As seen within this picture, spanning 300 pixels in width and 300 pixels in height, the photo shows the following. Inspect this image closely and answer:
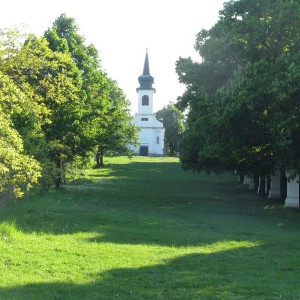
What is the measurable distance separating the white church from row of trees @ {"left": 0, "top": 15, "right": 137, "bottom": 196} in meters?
60.9

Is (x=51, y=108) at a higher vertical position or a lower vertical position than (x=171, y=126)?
lower

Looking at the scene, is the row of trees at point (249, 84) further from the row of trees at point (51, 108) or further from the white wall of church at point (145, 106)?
the white wall of church at point (145, 106)

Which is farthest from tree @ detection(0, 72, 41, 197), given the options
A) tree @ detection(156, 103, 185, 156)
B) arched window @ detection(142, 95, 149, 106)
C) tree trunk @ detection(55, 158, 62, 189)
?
tree @ detection(156, 103, 185, 156)

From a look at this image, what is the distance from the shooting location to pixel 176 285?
960cm

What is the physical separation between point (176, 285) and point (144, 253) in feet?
10.9

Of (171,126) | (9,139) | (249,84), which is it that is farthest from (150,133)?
(9,139)

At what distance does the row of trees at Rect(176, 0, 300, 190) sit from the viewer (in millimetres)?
22125

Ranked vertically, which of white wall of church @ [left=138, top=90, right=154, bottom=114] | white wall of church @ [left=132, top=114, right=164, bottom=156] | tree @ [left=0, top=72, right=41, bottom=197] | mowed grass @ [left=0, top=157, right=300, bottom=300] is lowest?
mowed grass @ [left=0, top=157, right=300, bottom=300]

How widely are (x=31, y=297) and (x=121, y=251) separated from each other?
470 cm

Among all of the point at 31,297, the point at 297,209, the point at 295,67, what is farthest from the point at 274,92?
the point at 31,297

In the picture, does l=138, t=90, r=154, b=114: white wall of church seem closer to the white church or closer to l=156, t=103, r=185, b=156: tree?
the white church

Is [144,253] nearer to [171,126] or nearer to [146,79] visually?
[146,79]

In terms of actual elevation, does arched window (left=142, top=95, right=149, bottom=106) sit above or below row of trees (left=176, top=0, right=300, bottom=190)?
above

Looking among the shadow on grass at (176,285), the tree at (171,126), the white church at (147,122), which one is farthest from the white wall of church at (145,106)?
the shadow on grass at (176,285)
